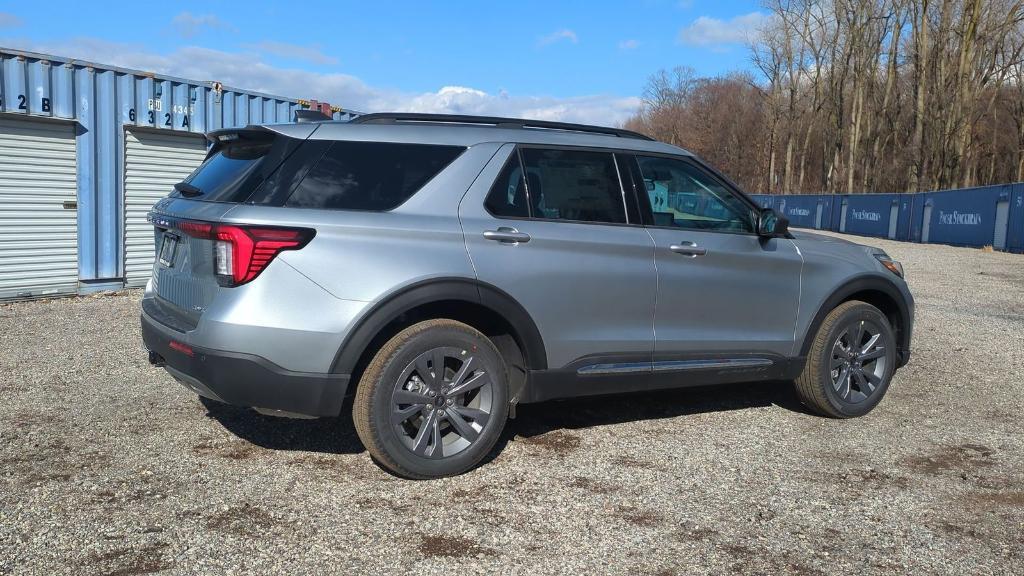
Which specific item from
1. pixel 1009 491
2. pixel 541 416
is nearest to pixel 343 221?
pixel 541 416

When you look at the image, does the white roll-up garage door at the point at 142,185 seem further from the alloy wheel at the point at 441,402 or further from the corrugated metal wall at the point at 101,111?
the alloy wheel at the point at 441,402

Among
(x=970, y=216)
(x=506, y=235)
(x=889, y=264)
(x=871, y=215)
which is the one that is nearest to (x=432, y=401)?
(x=506, y=235)

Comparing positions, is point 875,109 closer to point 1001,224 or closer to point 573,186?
point 1001,224

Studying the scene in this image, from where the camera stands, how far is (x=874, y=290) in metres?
5.70

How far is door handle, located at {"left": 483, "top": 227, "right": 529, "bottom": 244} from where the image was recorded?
4266 millimetres

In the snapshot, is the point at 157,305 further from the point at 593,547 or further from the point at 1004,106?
the point at 1004,106

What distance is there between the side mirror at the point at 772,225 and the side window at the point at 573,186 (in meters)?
1.00

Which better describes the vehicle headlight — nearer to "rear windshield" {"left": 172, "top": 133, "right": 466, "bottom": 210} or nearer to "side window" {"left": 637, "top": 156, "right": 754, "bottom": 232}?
"side window" {"left": 637, "top": 156, "right": 754, "bottom": 232}

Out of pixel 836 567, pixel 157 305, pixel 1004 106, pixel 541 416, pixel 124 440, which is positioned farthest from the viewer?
pixel 1004 106

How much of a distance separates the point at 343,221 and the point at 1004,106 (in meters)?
57.4

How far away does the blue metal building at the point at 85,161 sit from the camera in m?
10.5

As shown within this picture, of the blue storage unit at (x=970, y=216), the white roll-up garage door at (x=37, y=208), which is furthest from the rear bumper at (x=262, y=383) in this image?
the blue storage unit at (x=970, y=216)

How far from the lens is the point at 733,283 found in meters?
5.06

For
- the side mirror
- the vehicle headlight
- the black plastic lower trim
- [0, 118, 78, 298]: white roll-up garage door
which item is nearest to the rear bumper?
the black plastic lower trim
